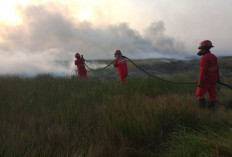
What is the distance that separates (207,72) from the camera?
16.1 ft

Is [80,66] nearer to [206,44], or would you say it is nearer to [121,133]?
[206,44]

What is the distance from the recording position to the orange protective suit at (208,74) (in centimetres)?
479

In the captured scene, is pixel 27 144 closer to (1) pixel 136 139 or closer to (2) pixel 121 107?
(1) pixel 136 139

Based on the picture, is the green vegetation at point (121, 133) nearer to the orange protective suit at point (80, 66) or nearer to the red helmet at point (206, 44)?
the red helmet at point (206, 44)

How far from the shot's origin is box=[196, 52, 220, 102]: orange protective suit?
4.79 metres

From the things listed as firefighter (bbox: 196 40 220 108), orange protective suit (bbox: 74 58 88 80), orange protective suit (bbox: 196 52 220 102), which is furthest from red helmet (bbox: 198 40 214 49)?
orange protective suit (bbox: 74 58 88 80)

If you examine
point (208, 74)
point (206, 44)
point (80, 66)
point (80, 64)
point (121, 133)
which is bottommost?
point (121, 133)

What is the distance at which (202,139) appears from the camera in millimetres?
2363

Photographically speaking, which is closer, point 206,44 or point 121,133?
point 121,133

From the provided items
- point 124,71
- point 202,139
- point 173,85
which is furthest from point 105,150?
point 124,71

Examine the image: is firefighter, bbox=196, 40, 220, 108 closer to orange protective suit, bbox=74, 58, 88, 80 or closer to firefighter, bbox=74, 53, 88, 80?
firefighter, bbox=74, 53, 88, 80

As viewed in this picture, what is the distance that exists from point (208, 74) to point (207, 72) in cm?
6

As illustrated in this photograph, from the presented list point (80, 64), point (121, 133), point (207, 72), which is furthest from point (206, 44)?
point (80, 64)

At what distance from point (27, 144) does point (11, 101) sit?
278 cm
